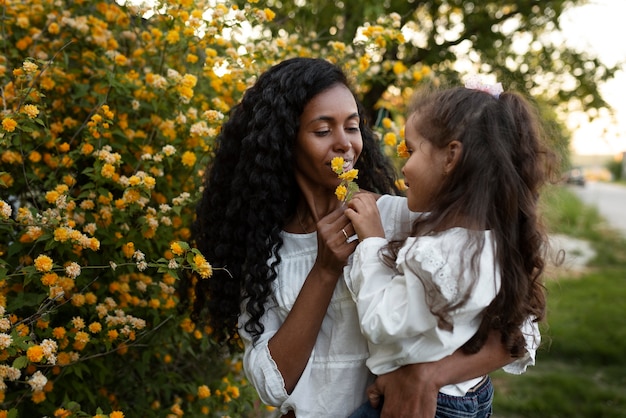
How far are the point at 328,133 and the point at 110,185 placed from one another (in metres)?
0.95

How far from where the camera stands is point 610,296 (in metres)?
7.28

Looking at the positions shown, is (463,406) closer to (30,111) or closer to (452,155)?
(452,155)

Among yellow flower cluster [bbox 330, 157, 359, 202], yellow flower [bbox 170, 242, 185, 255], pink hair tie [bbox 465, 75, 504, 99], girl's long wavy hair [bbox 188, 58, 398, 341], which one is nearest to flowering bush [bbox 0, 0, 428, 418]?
yellow flower [bbox 170, 242, 185, 255]

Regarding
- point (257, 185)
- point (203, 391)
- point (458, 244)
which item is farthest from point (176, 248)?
point (203, 391)

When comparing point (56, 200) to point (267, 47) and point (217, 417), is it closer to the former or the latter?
point (267, 47)

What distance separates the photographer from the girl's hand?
5.35ft

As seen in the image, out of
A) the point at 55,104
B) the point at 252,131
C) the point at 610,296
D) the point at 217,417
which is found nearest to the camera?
the point at 252,131

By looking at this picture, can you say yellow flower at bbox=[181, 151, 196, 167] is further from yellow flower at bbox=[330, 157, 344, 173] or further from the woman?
yellow flower at bbox=[330, 157, 344, 173]

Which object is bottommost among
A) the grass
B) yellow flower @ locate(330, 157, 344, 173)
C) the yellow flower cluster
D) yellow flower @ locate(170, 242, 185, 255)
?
the grass

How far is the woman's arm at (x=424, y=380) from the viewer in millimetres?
1544

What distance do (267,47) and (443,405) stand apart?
1.62 meters

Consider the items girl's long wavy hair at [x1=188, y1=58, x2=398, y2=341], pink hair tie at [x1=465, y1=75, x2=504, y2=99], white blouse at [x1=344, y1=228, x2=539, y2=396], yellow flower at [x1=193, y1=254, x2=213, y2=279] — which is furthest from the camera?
girl's long wavy hair at [x1=188, y1=58, x2=398, y2=341]

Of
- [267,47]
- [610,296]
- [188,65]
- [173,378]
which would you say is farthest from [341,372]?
[610,296]

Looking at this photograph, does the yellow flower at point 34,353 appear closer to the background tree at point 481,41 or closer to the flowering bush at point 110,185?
the flowering bush at point 110,185
